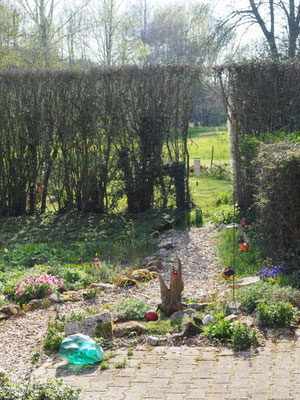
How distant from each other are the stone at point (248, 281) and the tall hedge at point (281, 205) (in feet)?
1.69

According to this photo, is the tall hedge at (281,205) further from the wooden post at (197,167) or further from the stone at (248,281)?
the wooden post at (197,167)

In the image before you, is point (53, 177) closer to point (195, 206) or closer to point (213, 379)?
point (195, 206)

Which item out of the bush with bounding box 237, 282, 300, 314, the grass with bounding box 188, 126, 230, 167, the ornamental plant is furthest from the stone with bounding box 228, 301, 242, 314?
the grass with bounding box 188, 126, 230, 167

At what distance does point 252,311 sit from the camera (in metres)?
4.95

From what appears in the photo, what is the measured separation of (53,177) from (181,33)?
2540 centimetres

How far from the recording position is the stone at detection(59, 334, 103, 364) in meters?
4.01

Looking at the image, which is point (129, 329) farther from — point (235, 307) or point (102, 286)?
point (102, 286)

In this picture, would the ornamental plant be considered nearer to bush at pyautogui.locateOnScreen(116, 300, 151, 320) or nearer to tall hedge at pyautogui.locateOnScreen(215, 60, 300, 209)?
bush at pyautogui.locateOnScreen(116, 300, 151, 320)

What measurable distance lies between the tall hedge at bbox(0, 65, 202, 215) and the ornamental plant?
4.72 metres

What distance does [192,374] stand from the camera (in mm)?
3795

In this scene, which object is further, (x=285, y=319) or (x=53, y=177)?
(x=53, y=177)

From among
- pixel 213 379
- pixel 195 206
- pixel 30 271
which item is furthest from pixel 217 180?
pixel 213 379

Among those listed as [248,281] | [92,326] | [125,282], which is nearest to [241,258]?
[248,281]

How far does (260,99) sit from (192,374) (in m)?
6.88
